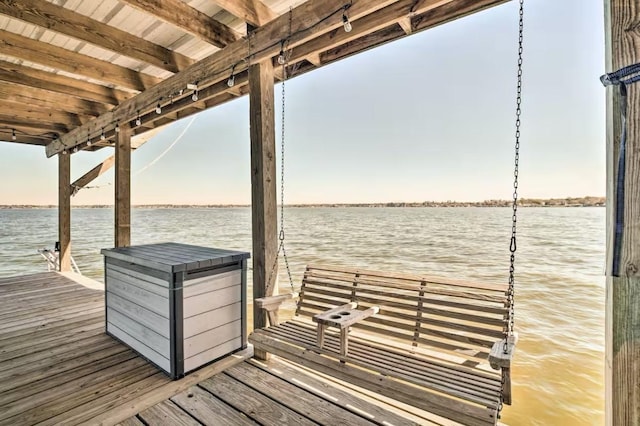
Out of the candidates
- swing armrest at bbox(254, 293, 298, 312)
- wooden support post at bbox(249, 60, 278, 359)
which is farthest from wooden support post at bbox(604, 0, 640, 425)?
wooden support post at bbox(249, 60, 278, 359)

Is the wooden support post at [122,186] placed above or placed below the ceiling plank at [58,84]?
below

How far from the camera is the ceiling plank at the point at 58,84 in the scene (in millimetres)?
3373

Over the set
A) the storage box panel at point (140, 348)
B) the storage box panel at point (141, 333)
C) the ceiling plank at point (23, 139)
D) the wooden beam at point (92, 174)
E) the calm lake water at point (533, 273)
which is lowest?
the calm lake water at point (533, 273)

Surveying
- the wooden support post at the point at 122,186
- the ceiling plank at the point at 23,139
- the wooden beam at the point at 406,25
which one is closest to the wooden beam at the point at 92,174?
the ceiling plank at the point at 23,139

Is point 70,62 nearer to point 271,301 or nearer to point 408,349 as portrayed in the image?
point 271,301

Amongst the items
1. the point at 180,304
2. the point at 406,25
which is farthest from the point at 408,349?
the point at 406,25

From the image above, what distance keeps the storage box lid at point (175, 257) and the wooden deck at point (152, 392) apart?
779 millimetres

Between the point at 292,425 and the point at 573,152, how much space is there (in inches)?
523

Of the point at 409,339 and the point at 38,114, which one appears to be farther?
the point at 38,114

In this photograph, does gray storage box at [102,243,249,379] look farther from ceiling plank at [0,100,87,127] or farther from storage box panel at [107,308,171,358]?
ceiling plank at [0,100,87,127]

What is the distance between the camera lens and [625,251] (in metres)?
0.88

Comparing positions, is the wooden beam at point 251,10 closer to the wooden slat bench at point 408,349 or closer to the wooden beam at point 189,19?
the wooden beam at point 189,19

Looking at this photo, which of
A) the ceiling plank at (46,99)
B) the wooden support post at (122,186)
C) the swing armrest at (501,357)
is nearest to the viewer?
the swing armrest at (501,357)

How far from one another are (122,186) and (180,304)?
2998 mm
